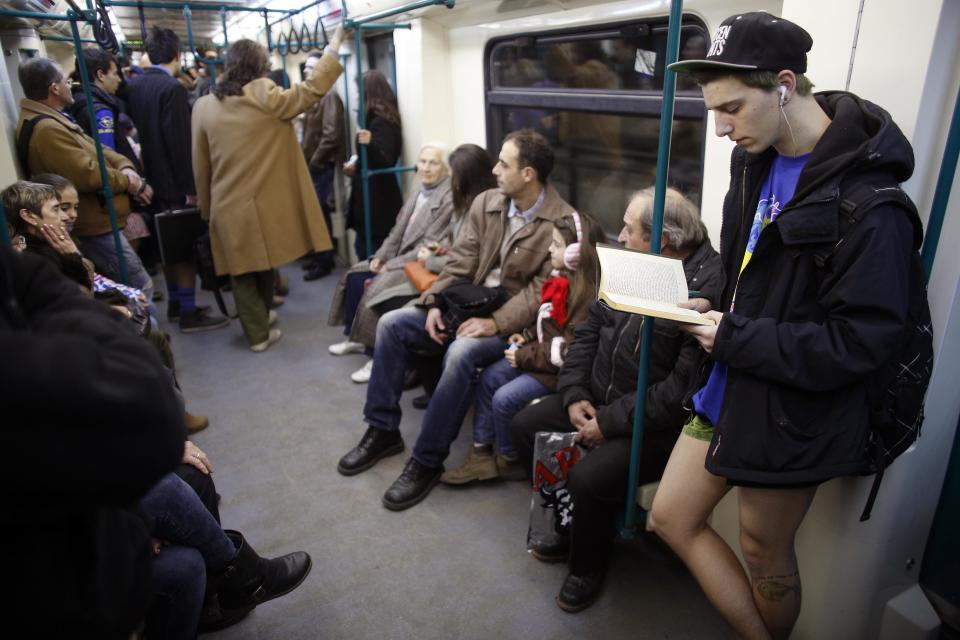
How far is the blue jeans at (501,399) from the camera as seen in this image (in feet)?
9.48

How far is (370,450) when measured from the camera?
131 inches

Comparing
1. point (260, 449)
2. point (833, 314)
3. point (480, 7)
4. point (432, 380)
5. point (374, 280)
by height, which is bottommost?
point (260, 449)

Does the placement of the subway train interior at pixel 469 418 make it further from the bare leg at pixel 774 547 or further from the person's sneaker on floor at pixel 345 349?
the bare leg at pixel 774 547

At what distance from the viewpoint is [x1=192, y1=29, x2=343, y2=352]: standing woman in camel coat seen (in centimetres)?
415

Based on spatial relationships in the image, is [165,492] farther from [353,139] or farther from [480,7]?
[353,139]

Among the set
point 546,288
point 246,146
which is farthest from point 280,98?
point 546,288

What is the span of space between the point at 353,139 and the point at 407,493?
4235 millimetres

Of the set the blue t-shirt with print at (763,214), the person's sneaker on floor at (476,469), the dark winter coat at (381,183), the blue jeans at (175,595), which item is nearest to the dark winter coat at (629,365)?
the blue t-shirt with print at (763,214)

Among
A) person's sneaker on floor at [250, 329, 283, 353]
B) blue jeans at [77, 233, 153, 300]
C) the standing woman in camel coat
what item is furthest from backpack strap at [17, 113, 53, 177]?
person's sneaker on floor at [250, 329, 283, 353]

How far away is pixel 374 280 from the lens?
13.2ft

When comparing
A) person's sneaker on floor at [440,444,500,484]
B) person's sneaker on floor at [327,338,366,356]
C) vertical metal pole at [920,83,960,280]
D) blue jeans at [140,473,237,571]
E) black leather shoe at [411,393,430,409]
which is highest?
vertical metal pole at [920,83,960,280]

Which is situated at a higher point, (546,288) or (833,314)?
(833,314)

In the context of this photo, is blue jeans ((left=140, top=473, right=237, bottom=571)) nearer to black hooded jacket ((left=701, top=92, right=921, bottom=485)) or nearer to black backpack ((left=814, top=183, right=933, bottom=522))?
black hooded jacket ((left=701, top=92, right=921, bottom=485))

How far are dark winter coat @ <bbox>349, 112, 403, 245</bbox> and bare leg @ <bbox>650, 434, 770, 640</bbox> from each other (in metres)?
3.75
